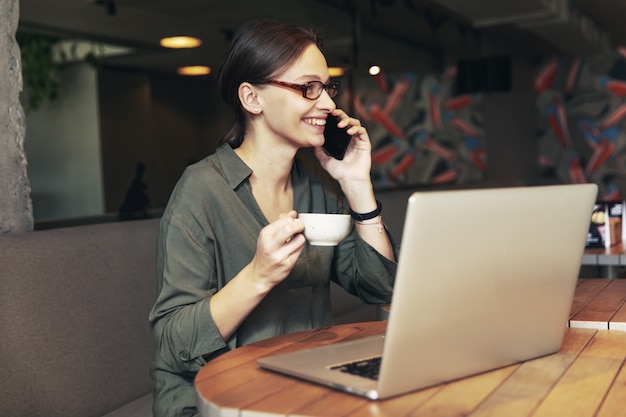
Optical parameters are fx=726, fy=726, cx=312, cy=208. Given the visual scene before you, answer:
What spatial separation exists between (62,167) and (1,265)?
122 cm

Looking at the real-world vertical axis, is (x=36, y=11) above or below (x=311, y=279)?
above

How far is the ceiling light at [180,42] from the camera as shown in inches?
144

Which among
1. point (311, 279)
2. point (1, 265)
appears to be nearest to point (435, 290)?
point (311, 279)

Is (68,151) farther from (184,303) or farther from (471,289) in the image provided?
(471,289)

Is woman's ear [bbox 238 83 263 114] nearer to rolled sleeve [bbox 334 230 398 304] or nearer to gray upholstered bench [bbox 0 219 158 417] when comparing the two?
rolled sleeve [bbox 334 230 398 304]

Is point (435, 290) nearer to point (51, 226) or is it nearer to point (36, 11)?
point (51, 226)

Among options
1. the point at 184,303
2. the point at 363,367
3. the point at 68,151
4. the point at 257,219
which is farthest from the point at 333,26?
the point at 363,367

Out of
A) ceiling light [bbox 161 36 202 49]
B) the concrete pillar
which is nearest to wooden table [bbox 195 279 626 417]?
the concrete pillar

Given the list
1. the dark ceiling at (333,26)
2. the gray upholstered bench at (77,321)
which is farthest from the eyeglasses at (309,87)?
the gray upholstered bench at (77,321)

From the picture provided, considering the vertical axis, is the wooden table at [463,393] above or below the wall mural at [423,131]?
below

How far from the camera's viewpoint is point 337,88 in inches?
66.0

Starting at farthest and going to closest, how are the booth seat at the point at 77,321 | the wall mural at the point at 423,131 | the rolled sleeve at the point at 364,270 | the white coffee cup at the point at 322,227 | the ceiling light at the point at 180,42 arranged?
the wall mural at the point at 423,131 < the ceiling light at the point at 180,42 < the booth seat at the point at 77,321 < the rolled sleeve at the point at 364,270 < the white coffee cup at the point at 322,227

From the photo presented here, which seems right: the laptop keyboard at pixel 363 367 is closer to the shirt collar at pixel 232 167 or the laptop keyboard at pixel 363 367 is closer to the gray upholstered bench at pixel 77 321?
the shirt collar at pixel 232 167

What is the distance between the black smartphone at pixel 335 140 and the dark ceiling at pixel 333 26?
0.44 m
